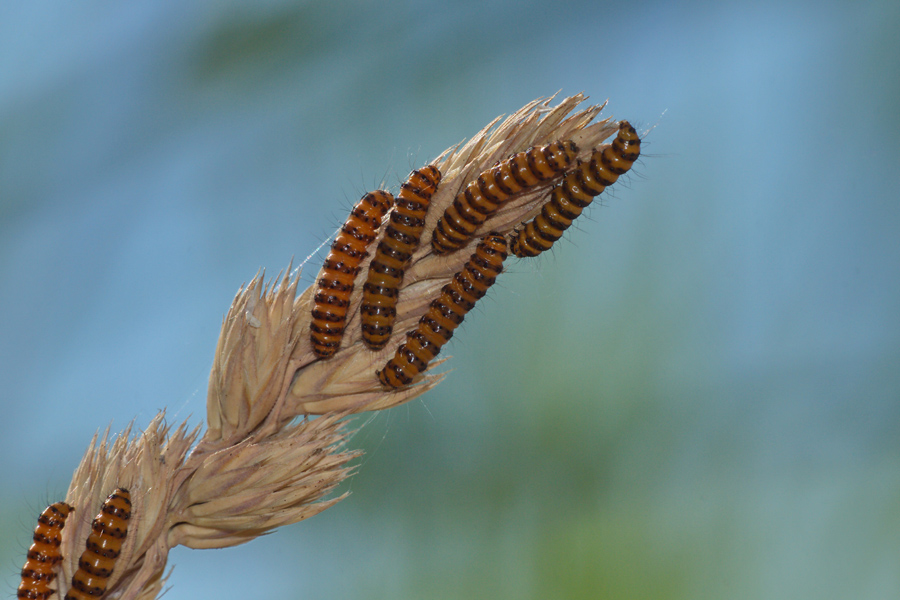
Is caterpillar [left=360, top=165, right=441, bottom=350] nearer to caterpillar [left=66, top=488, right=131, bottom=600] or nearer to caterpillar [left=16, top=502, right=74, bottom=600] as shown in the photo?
caterpillar [left=66, top=488, right=131, bottom=600]

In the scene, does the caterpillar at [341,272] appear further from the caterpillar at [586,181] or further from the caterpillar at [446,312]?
the caterpillar at [586,181]

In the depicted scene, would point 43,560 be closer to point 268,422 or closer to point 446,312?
point 268,422

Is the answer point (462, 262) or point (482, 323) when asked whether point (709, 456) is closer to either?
point (482, 323)

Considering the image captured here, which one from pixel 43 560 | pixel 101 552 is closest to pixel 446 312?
pixel 101 552

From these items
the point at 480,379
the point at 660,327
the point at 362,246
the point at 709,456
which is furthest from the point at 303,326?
the point at 709,456

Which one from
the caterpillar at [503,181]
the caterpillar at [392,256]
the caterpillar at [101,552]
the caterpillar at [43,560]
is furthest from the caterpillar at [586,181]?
the caterpillar at [43,560]
